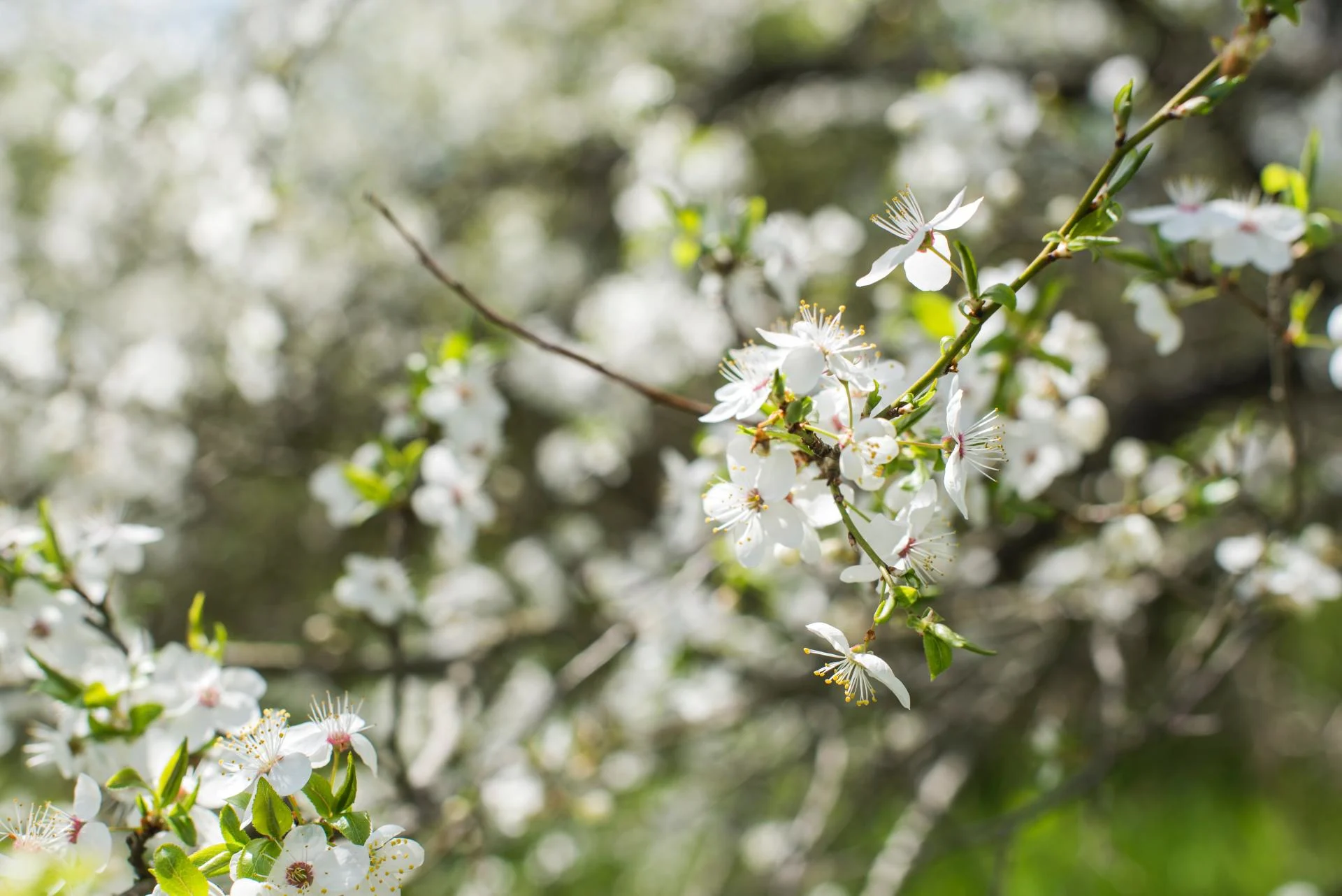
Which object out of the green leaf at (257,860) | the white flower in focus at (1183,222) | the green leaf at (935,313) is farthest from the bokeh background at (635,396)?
the green leaf at (257,860)

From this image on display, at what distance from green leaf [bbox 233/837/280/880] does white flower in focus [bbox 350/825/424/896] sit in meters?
0.09

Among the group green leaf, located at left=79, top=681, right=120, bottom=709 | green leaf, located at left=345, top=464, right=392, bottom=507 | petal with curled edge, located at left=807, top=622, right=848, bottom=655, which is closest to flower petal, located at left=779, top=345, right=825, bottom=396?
petal with curled edge, located at left=807, top=622, right=848, bottom=655

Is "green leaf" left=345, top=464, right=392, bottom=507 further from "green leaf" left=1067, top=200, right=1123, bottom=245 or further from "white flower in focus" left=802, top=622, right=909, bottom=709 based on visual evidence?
"green leaf" left=1067, top=200, right=1123, bottom=245

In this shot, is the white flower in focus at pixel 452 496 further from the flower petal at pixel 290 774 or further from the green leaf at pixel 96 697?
the flower petal at pixel 290 774

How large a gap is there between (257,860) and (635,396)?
263 cm

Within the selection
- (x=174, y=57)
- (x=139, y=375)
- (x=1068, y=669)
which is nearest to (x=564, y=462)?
(x=139, y=375)

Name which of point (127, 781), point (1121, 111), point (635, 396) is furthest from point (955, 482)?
point (635, 396)

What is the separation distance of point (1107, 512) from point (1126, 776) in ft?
8.17

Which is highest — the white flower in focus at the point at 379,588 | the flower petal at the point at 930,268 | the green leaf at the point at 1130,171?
the green leaf at the point at 1130,171

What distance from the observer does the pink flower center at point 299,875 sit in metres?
0.95

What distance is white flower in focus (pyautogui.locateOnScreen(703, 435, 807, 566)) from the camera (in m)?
0.96

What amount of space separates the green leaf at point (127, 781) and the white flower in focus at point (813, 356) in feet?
3.02

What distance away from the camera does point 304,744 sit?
40.0 inches

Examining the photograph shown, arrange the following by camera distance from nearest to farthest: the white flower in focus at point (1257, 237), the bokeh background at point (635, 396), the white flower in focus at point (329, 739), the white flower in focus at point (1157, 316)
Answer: the white flower in focus at point (329, 739) → the white flower in focus at point (1257, 237) → the white flower in focus at point (1157, 316) → the bokeh background at point (635, 396)
